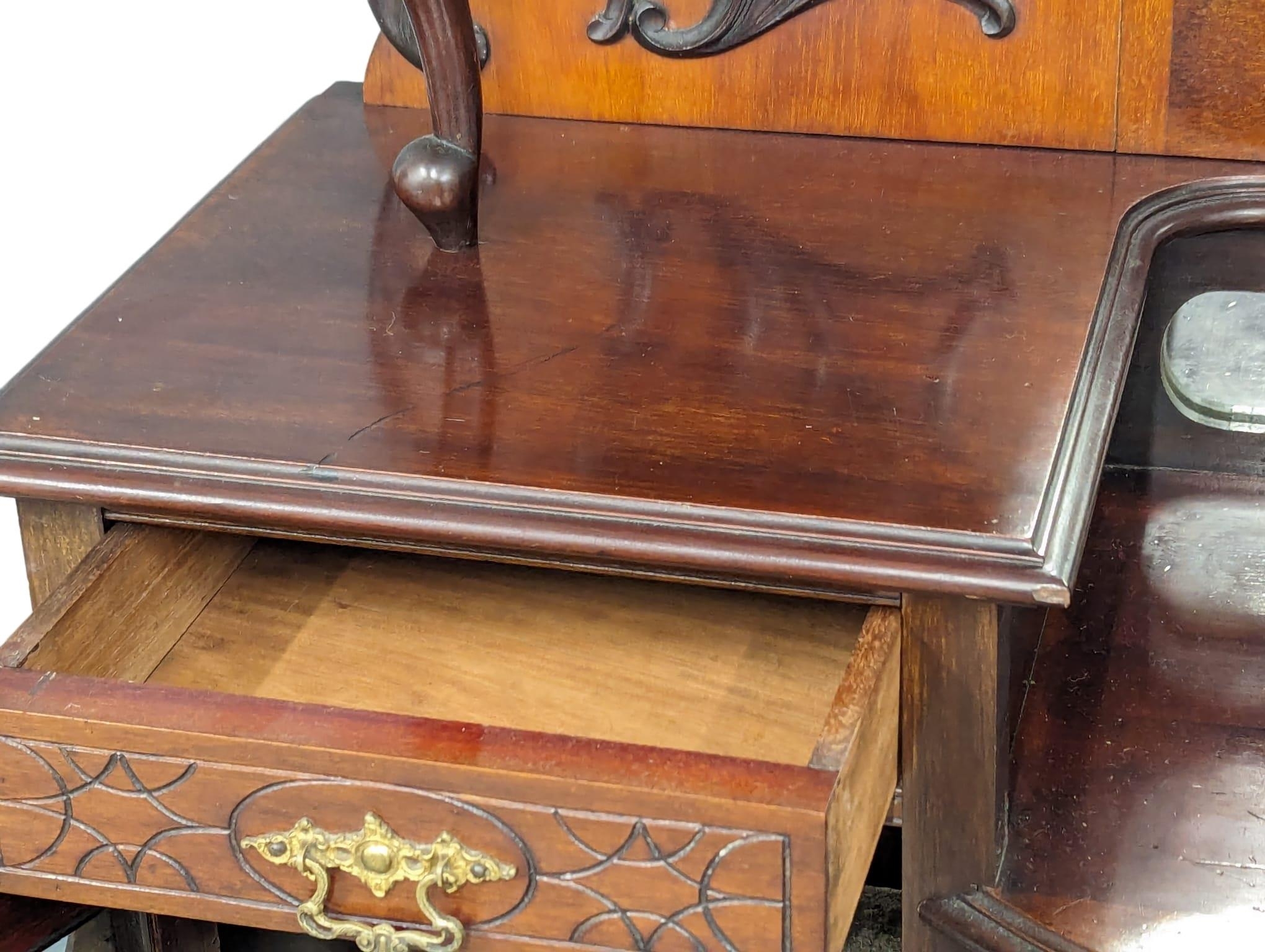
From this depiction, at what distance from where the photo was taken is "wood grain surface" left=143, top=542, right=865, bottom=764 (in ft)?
Result: 2.62

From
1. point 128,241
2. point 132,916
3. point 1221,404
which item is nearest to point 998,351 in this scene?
point 1221,404

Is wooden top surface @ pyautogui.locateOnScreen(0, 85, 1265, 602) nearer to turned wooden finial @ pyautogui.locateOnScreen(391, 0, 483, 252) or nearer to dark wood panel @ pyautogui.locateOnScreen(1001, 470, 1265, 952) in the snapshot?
turned wooden finial @ pyautogui.locateOnScreen(391, 0, 483, 252)

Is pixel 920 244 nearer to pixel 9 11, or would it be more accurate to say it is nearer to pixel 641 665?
pixel 641 665

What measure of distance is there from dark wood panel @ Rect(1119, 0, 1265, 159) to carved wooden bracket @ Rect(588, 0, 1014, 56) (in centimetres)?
18

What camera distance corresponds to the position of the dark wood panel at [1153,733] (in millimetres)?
812

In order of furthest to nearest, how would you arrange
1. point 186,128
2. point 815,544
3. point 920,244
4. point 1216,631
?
point 186,128 → point 1216,631 → point 920,244 → point 815,544

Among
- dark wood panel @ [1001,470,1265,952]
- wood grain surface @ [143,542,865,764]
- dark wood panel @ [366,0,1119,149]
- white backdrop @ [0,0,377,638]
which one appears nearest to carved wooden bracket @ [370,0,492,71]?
dark wood panel @ [366,0,1119,149]

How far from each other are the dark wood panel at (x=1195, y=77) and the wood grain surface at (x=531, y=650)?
1.15 ft

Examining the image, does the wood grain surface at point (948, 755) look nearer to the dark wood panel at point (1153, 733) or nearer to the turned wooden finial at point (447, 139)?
the dark wood panel at point (1153, 733)

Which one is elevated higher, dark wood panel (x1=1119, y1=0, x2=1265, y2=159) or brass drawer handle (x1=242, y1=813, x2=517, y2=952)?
dark wood panel (x1=1119, y1=0, x2=1265, y2=159)

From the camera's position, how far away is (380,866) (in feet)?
2.24

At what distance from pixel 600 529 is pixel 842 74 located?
440 millimetres

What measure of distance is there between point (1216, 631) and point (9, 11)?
894mm

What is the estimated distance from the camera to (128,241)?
1.31 m
